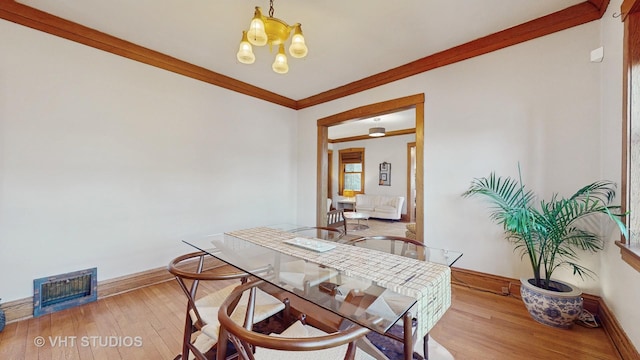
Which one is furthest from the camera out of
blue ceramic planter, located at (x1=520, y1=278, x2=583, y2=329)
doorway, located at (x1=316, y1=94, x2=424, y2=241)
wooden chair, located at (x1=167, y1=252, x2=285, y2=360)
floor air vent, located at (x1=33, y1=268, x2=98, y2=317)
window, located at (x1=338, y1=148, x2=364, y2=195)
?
window, located at (x1=338, y1=148, x2=364, y2=195)

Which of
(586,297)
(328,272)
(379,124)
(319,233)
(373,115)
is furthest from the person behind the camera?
(379,124)

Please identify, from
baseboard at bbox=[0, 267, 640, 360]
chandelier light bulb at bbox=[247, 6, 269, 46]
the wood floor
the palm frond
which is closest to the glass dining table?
the wood floor

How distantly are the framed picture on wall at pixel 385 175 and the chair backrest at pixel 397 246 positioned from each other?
5801 millimetres

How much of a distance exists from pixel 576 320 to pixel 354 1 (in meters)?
3.12

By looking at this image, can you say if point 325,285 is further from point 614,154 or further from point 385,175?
point 385,175

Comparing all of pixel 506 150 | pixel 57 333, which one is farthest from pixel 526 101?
pixel 57 333

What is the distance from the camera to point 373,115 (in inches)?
139

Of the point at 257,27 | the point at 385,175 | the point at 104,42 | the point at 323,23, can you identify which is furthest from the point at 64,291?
the point at 385,175

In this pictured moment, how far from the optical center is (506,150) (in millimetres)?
2436

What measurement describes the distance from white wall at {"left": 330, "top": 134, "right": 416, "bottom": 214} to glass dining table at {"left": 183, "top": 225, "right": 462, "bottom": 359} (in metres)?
5.73

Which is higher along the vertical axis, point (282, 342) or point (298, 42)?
point (298, 42)

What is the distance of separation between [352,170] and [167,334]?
24.0ft

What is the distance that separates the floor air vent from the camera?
2.15 meters

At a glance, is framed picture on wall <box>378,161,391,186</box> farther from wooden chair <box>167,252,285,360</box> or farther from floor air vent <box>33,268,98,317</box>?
floor air vent <box>33,268,98,317</box>
